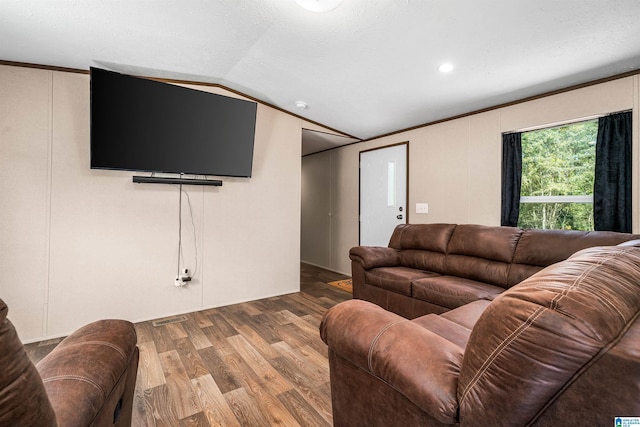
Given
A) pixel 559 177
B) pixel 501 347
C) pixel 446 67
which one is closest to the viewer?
pixel 501 347

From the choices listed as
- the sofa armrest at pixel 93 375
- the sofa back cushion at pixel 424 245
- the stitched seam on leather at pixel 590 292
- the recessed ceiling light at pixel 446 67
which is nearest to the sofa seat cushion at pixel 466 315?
the stitched seam on leather at pixel 590 292

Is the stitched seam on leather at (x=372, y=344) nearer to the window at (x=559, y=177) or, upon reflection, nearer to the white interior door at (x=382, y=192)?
the window at (x=559, y=177)

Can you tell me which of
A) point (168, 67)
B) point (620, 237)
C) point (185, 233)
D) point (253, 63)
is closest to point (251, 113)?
point (253, 63)

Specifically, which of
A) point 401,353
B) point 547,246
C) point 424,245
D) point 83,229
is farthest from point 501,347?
point 83,229

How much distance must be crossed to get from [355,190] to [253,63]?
2744 mm

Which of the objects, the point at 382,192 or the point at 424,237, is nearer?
the point at 424,237

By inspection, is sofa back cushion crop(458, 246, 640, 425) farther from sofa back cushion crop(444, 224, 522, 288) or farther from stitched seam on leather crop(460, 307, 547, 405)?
sofa back cushion crop(444, 224, 522, 288)

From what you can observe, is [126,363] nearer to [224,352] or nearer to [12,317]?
[224,352]

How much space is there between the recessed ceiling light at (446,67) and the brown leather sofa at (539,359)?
6.89ft

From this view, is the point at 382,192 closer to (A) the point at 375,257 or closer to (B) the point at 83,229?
(A) the point at 375,257

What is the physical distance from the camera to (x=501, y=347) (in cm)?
71

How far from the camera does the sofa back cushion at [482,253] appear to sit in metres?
2.64

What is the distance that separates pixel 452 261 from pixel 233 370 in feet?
7.39

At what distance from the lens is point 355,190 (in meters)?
5.02
